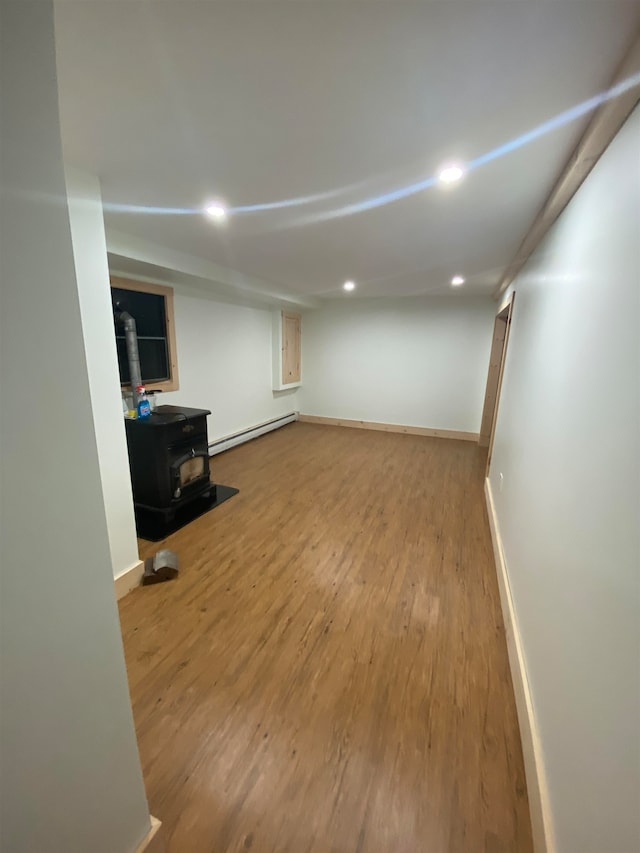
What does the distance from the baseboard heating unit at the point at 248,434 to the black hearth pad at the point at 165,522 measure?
142 cm

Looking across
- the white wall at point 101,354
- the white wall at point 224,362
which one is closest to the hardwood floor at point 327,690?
the white wall at point 101,354

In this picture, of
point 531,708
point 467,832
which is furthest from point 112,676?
point 531,708

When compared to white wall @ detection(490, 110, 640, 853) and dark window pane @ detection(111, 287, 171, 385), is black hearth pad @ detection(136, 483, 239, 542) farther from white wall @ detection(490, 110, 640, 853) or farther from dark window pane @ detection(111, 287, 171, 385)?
white wall @ detection(490, 110, 640, 853)

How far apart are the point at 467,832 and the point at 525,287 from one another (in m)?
3.17

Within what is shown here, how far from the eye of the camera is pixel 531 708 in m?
1.31

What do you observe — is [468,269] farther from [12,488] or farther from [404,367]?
[12,488]

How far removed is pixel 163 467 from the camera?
2713 mm

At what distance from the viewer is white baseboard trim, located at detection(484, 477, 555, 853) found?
1026 mm

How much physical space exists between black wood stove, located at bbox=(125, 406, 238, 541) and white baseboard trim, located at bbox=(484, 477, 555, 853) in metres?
2.52

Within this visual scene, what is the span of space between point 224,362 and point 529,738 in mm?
4532

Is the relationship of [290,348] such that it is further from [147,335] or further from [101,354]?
[101,354]

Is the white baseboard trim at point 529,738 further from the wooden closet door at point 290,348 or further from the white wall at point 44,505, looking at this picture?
the wooden closet door at point 290,348

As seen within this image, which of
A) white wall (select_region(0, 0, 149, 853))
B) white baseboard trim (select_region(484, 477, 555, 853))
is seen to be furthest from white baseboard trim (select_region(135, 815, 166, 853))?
white baseboard trim (select_region(484, 477, 555, 853))

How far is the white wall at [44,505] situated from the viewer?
57 centimetres
